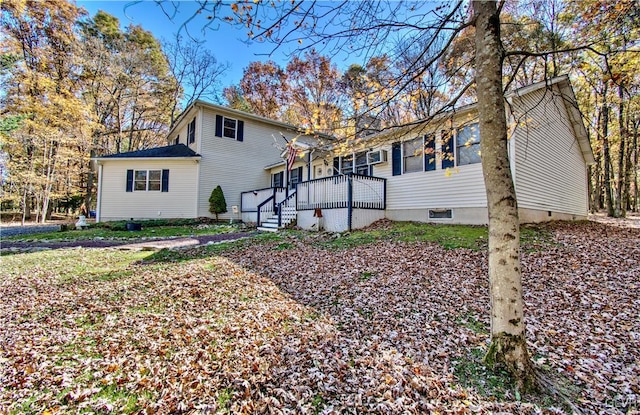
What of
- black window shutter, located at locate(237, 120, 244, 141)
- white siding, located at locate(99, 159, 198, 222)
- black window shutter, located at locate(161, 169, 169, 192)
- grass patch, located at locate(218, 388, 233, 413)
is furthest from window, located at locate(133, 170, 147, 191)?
grass patch, located at locate(218, 388, 233, 413)

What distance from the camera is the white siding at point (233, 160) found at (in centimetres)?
1575

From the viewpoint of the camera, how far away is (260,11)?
2.96 meters

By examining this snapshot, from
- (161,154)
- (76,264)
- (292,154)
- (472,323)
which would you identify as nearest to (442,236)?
(472,323)

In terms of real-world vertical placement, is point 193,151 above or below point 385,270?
above

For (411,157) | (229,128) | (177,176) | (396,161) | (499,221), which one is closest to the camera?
(499,221)

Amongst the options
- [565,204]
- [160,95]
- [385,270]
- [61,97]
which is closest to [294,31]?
[385,270]

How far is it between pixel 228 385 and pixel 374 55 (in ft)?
13.6

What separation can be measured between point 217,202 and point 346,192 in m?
8.36

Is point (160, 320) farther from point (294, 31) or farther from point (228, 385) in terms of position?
point (294, 31)

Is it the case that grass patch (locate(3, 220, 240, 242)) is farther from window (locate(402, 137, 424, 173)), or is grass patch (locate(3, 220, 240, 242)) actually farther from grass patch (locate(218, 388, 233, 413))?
grass patch (locate(218, 388, 233, 413))

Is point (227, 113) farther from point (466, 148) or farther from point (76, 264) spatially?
point (466, 148)

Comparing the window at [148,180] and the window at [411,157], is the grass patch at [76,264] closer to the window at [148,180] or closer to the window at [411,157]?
the window at [148,180]

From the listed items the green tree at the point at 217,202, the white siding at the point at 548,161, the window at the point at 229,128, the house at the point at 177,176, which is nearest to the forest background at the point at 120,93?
the white siding at the point at 548,161

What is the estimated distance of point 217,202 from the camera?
1562 cm
